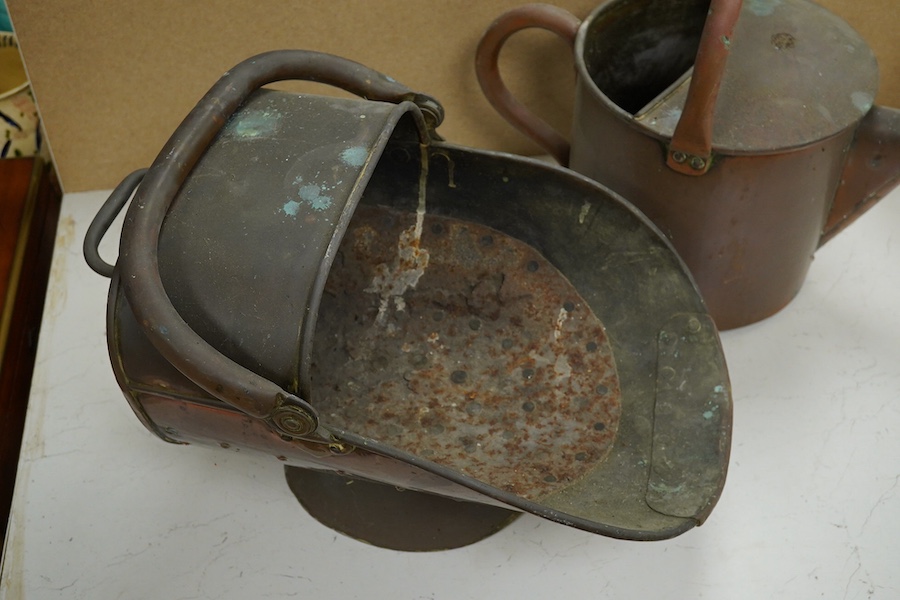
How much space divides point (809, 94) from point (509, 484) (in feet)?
1.65

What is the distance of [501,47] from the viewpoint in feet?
4.12

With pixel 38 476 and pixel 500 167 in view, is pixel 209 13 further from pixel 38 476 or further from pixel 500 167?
pixel 38 476

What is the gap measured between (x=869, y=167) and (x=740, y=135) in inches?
7.3

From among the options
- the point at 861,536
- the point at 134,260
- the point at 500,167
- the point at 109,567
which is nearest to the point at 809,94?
the point at 500,167

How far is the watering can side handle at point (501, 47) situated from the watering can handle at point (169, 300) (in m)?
0.33

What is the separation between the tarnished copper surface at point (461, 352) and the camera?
3.51 feet

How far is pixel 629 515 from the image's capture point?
0.93 meters

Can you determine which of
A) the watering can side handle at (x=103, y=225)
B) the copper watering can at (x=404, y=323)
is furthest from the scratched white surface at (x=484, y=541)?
the watering can side handle at (x=103, y=225)

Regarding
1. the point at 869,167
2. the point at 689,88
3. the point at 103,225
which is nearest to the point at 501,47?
the point at 689,88

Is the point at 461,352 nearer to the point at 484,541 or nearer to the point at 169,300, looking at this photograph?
the point at 484,541

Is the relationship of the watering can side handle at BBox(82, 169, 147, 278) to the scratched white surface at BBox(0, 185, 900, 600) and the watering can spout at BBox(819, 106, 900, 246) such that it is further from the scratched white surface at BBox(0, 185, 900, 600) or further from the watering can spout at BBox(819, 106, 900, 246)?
the watering can spout at BBox(819, 106, 900, 246)

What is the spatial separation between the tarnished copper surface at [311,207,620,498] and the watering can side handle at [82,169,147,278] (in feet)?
0.88

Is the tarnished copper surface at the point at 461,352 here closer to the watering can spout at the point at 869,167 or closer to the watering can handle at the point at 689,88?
the watering can handle at the point at 689,88

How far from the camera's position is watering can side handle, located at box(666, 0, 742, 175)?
0.94 m
